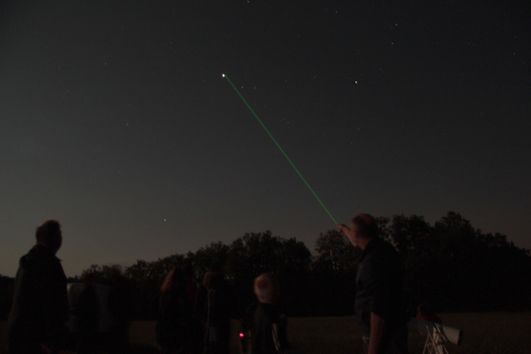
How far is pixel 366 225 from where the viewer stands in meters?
4.62

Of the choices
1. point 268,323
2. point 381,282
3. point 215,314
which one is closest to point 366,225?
point 381,282

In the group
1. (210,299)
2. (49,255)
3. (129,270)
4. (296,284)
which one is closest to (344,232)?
(49,255)

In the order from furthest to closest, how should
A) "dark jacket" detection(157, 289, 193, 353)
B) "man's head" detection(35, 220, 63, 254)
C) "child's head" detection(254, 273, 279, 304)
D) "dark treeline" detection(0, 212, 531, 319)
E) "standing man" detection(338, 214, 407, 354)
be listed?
1. "dark treeline" detection(0, 212, 531, 319)
2. "dark jacket" detection(157, 289, 193, 353)
3. "child's head" detection(254, 273, 279, 304)
4. "man's head" detection(35, 220, 63, 254)
5. "standing man" detection(338, 214, 407, 354)

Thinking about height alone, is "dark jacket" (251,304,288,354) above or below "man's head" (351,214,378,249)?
below

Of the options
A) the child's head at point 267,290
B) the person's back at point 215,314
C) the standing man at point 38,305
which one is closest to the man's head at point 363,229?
the child's head at point 267,290

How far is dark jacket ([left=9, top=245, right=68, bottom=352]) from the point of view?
14.6 feet

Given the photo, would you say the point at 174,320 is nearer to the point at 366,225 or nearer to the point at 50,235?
the point at 50,235

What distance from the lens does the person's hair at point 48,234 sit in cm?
480

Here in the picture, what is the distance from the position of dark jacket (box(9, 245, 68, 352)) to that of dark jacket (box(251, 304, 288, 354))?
209 centimetres

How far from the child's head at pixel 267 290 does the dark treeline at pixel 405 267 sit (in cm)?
2734

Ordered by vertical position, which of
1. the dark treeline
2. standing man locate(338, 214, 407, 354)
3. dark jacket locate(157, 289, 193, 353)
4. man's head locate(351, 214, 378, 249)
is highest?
the dark treeline

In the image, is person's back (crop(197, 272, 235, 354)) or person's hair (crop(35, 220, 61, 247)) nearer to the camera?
person's hair (crop(35, 220, 61, 247))

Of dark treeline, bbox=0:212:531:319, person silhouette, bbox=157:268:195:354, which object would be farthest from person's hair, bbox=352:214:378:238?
dark treeline, bbox=0:212:531:319

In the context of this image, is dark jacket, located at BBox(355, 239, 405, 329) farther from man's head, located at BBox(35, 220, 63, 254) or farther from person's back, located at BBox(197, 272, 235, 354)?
person's back, located at BBox(197, 272, 235, 354)
